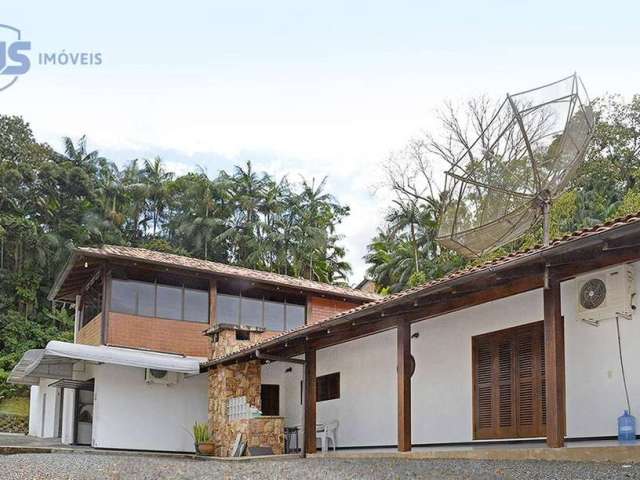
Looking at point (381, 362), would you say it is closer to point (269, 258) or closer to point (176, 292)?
point (176, 292)

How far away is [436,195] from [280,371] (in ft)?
65.5

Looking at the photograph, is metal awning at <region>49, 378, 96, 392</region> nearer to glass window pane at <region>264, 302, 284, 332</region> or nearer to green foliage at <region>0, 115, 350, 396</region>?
glass window pane at <region>264, 302, 284, 332</region>

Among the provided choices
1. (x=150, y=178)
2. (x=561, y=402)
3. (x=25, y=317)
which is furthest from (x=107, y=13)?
(x=150, y=178)

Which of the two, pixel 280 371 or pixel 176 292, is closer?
pixel 280 371

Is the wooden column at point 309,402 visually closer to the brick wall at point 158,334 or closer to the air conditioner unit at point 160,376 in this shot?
the air conditioner unit at point 160,376

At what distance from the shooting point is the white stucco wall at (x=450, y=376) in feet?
30.0

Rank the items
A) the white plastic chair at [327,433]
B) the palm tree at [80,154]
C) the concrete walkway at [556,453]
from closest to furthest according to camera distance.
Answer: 1. the concrete walkway at [556,453]
2. the white plastic chair at [327,433]
3. the palm tree at [80,154]

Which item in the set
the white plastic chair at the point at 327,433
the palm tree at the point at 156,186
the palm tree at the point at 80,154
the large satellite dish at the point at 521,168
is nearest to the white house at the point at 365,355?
the white plastic chair at the point at 327,433

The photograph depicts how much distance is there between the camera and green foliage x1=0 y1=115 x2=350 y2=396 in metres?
39.5

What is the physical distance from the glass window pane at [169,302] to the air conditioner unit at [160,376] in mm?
1504

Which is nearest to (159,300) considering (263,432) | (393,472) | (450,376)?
(263,432)

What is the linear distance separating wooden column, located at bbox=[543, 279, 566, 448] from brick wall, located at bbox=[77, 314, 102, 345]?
13.2 metres

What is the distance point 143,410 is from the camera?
18.9 metres

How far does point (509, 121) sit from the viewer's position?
41.1 feet
